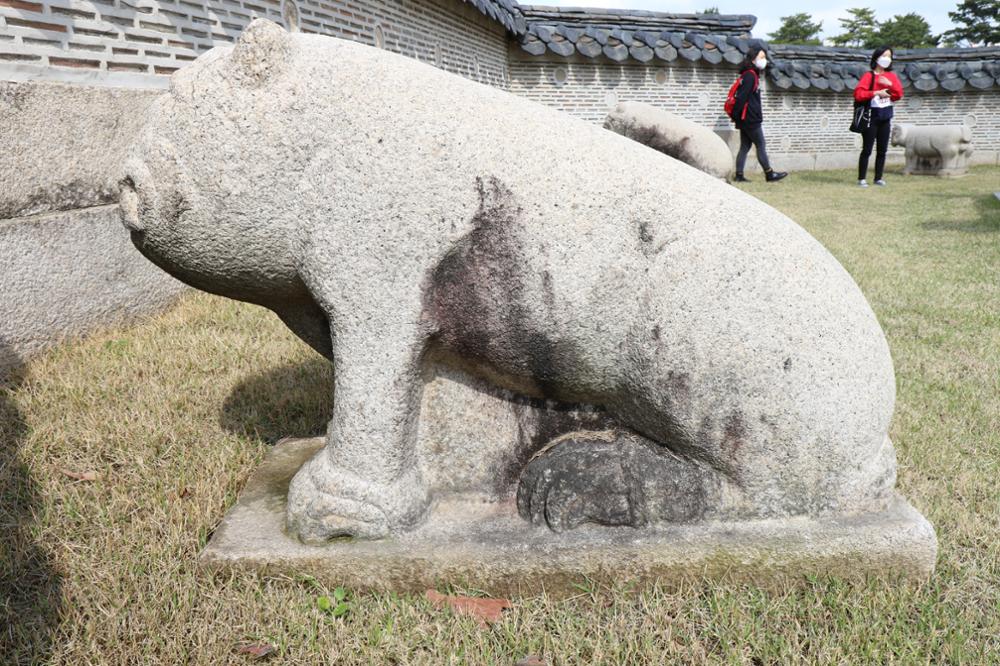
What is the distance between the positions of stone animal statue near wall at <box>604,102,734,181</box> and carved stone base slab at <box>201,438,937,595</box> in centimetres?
789

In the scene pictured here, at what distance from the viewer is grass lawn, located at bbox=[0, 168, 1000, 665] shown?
5.88 feet

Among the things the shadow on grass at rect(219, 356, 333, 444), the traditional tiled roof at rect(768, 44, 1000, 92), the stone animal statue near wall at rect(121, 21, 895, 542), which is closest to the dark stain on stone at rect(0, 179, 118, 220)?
the shadow on grass at rect(219, 356, 333, 444)

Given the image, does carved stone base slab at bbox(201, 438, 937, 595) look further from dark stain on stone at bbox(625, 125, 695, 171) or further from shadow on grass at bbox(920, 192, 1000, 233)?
dark stain on stone at bbox(625, 125, 695, 171)

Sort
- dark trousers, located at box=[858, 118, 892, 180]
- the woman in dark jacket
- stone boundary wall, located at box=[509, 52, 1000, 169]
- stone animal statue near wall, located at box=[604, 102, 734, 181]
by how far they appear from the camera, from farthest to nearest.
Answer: stone boundary wall, located at box=[509, 52, 1000, 169]
the woman in dark jacket
dark trousers, located at box=[858, 118, 892, 180]
stone animal statue near wall, located at box=[604, 102, 734, 181]

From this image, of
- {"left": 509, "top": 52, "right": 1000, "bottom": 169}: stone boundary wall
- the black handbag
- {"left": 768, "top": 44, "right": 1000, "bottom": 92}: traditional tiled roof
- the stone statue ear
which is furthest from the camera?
{"left": 768, "top": 44, "right": 1000, "bottom": 92}: traditional tiled roof

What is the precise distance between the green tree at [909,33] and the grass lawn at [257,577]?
35976 millimetres

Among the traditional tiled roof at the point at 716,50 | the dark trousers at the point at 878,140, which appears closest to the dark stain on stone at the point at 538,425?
the dark trousers at the point at 878,140

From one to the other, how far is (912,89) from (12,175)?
1665 centimetres

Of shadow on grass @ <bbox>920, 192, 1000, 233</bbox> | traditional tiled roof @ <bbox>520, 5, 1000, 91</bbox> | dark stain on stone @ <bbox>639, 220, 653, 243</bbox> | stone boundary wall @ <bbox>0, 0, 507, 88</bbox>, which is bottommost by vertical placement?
shadow on grass @ <bbox>920, 192, 1000, 233</bbox>

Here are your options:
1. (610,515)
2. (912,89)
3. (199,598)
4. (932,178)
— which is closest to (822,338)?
(610,515)

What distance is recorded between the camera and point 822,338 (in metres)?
1.82

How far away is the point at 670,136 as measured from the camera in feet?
30.6

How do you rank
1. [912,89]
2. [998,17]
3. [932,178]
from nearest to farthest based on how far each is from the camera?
[932,178]
[912,89]
[998,17]

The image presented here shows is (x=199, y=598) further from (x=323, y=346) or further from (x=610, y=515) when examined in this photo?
(x=610, y=515)
